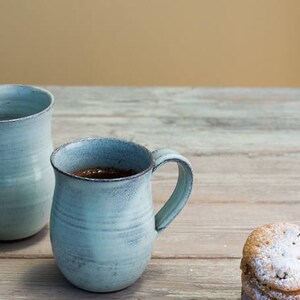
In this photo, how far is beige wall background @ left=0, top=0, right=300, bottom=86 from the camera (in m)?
2.42

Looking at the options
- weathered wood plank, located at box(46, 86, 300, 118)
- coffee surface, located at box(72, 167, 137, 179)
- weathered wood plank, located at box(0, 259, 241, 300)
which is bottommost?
weathered wood plank, located at box(46, 86, 300, 118)

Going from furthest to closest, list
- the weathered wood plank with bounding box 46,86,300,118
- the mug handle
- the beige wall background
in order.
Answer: the beige wall background
the weathered wood plank with bounding box 46,86,300,118
the mug handle

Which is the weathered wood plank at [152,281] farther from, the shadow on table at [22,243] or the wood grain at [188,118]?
the wood grain at [188,118]

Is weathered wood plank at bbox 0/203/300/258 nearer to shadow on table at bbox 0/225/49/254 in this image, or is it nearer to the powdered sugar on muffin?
shadow on table at bbox 0/225/49/254

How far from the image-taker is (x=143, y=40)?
245 cm

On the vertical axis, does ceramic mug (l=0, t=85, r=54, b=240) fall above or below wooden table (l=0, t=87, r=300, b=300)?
above

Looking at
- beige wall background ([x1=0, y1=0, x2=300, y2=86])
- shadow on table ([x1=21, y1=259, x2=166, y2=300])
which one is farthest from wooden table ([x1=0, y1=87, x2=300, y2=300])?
beige wall background ([x1=0, y1=0, x2=300, y2=86])

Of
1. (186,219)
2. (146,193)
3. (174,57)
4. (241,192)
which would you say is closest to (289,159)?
(241,192)

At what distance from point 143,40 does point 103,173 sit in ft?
5.72

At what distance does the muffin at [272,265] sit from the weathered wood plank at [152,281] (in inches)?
2.4

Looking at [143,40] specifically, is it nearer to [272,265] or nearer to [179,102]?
[179,102]

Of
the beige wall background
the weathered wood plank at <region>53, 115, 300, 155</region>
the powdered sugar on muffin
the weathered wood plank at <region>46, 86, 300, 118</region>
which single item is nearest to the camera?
the powdered sugar on muffin

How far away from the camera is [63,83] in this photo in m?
2.52

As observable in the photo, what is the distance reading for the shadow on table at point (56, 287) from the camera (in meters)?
0.72
